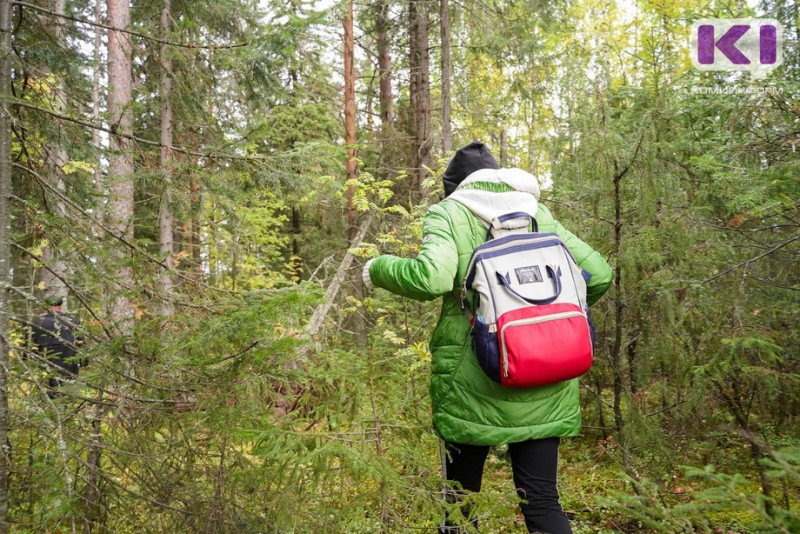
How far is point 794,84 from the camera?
12.2 feet

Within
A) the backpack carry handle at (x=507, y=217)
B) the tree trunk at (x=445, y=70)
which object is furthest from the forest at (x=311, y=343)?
the tree trunk at (x=445, y=70)

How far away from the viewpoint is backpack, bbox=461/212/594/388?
1.96 meters

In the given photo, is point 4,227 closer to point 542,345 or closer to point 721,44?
point 542,345

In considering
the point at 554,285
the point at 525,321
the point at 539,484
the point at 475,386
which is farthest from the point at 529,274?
the point at 539,484

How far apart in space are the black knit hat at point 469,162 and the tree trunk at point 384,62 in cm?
735

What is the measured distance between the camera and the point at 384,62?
39.2ft

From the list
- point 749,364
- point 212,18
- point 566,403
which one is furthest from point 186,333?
point 212,18

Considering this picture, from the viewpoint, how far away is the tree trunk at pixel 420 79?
916cm

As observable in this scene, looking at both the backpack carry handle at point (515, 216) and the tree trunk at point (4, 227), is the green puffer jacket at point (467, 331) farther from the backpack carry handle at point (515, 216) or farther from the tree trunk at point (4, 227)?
the tree trunk at point (4, 227)

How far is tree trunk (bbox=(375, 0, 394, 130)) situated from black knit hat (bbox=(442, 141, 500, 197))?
24.1 feet

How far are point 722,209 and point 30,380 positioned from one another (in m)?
5.13

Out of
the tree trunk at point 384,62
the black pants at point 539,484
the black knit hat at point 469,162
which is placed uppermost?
the tree trunk at point 384,62

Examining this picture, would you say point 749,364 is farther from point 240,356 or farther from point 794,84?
point 240,356

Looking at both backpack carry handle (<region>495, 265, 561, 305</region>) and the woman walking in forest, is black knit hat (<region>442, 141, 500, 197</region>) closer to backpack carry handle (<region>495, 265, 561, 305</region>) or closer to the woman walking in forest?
the woman walking in forest
